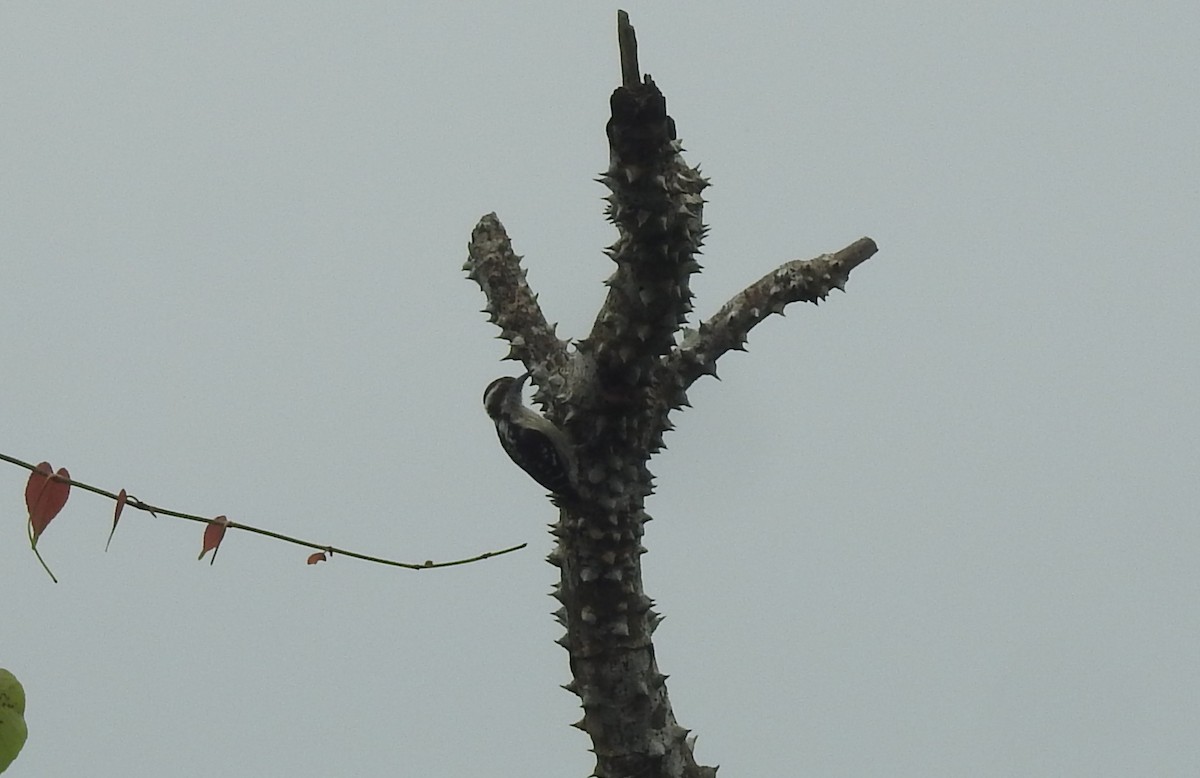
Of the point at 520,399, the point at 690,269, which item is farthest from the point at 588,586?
the point at 690,269

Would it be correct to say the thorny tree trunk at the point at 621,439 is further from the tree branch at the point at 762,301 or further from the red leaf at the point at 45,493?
the red leaf at the point at 45,493

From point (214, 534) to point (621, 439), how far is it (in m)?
0.45

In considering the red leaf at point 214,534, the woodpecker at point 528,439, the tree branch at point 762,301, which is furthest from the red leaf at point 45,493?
the tree branch at point 762,301

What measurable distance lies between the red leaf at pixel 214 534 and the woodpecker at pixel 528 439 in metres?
0.33

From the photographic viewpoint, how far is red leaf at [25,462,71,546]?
4.06 feet

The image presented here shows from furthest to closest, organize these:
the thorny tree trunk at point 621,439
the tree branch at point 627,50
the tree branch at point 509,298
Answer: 1. the tree branch at point 509,298
2. the thorny tree trunk at point 621,439
3. the tree branch at point 627,50

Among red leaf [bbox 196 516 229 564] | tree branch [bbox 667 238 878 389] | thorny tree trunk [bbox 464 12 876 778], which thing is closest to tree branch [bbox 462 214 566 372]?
thorny tree trunk [bbox 464 12 876 778]

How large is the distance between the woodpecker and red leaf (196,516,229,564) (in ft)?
1.09

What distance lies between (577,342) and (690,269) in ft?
0.53

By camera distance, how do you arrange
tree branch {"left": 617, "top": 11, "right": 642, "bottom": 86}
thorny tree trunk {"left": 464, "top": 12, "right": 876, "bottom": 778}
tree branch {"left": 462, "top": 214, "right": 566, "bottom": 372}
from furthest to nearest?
tree branch {"left": 462, "top": 214, "right": 566, "bottom": 372} < thorny tree trunk {"left": 464, "top": 12, "right": 876, "bottom": 778} < tree branch {"left": 617, "top": 11, "right": 642, "bottom": 86}

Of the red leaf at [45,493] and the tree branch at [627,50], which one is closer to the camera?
the tree branch at [627,50]

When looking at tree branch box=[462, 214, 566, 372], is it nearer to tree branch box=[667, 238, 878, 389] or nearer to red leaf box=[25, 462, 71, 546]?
tree branch box=[667, 238, 878, 389]

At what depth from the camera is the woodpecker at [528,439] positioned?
4.14ft

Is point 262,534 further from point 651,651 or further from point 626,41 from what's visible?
point 626,41
